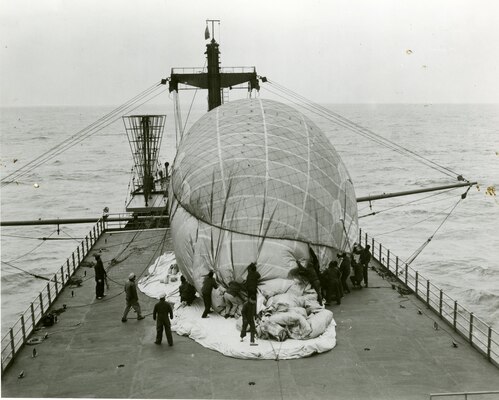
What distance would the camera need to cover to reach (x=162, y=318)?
43.2 ft

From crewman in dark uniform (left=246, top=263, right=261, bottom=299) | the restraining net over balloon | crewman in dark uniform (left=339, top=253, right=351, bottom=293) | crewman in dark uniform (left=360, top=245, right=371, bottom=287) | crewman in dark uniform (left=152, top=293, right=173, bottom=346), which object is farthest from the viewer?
crewman in dark uniform (left=360, top=245, right=371, bottom=287)

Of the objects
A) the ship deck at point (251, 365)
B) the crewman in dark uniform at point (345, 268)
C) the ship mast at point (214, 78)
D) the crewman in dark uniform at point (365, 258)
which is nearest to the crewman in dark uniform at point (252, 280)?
the ship deck at point (251, 365)

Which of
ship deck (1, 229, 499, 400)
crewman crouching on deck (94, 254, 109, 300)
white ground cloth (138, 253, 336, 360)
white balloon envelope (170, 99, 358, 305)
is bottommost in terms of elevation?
ship deck (1, 229, 499, 400)

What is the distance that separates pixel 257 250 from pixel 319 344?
116 inches

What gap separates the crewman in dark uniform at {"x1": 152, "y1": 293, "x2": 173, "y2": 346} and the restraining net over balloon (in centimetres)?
171

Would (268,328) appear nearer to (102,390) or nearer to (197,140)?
(102,390)

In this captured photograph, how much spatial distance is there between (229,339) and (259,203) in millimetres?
3654

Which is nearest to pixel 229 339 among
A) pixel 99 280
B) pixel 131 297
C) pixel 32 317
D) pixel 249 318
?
pixel 249 318

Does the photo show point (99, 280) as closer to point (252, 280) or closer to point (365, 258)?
point (252, 280)

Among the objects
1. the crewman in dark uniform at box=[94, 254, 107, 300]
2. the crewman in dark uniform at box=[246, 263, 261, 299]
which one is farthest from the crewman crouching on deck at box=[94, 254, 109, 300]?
the crewman in dark uniform at box=[246, 263, 261, 299]

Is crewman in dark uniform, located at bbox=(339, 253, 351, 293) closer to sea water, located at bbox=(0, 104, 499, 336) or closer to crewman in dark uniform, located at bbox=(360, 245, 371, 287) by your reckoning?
crewman in dark uniform, located at bbox=(360, 245, 371, 287)

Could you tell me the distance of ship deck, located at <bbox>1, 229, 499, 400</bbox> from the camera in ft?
36.9

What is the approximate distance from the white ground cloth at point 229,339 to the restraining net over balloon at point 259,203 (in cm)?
72

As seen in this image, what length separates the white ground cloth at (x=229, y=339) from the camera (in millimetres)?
12625
